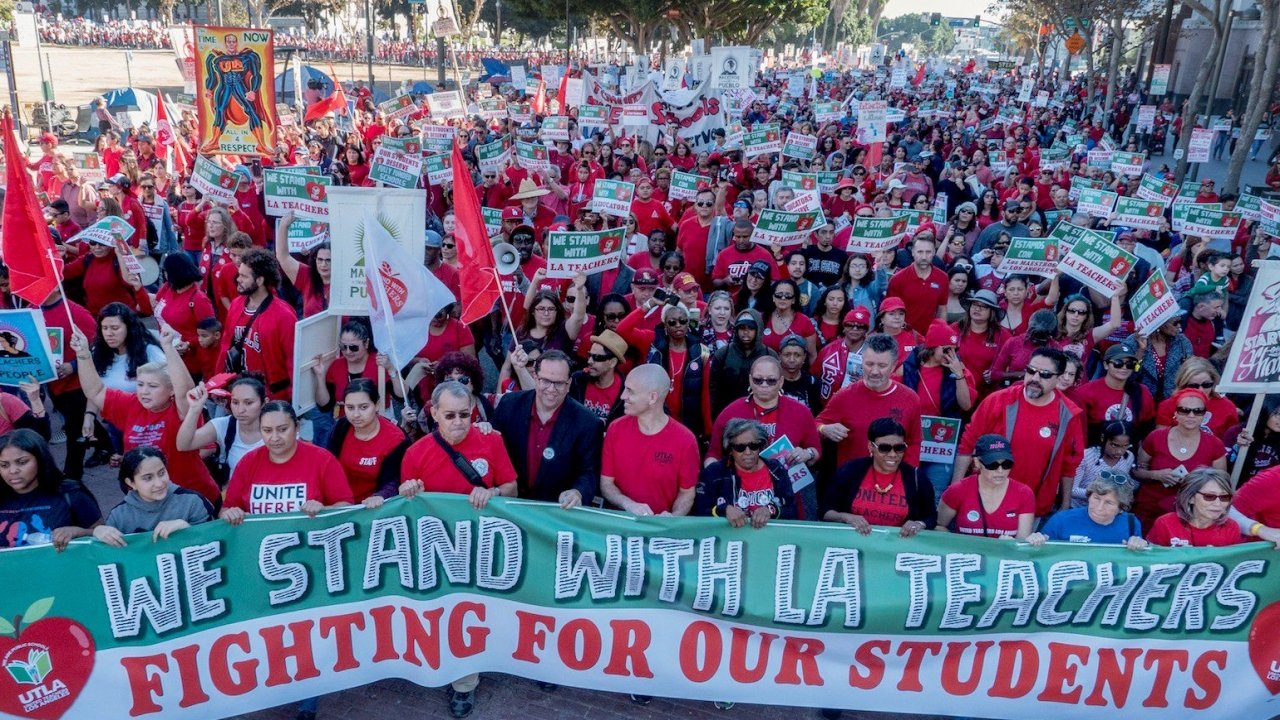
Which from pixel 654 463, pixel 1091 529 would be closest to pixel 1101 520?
pixel 1091 529

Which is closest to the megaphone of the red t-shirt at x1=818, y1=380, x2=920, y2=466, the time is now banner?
the red t-shirt at x1=818, y1=380, x2=920, y2=466

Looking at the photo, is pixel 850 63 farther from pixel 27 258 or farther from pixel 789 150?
pixel 27 258

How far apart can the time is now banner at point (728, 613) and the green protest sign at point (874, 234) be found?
4928 millimetres

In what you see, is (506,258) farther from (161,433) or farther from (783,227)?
(161,433)

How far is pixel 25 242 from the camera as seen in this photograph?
19.8ft

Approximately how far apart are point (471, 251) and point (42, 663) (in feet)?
10.5

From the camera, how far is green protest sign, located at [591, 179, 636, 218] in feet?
33.3

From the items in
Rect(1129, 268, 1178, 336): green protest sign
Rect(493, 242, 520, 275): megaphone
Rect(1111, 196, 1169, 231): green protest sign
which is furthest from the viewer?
Rect(1111, 196, 1169, 231): green protest sign

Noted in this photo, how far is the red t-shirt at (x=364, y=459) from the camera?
4879mm

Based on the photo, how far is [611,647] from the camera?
180 inches

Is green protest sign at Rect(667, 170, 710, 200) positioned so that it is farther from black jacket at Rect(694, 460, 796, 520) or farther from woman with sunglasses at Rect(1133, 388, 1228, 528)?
black jacket at Rect(694, 460, 796, 520)

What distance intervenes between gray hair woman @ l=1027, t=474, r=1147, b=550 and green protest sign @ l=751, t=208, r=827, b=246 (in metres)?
4.81

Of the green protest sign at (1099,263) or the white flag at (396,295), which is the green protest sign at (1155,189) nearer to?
the green protest sign at (1099,263)

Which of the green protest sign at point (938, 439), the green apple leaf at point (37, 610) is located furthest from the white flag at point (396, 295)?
the green protest sign at point (938, 439)
